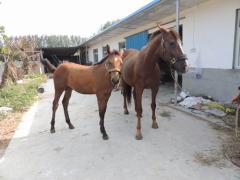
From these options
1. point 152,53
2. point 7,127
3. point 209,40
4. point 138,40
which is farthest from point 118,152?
point 138,40

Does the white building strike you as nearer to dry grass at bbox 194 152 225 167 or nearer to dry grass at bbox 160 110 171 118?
dry grass at bbox 160 110 171 118

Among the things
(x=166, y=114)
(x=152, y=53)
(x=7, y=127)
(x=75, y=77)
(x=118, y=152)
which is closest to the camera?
(x=118, y=152)

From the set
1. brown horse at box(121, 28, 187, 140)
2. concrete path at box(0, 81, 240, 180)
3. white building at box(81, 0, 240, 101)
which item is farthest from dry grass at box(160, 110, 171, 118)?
white building at box(81, 0, 240, 101)

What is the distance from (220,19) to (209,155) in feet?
11.6

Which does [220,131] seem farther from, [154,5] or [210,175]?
[154,5]

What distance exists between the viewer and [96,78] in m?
3.24

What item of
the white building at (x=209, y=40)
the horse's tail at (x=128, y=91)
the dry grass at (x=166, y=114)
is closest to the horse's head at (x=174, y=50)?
the horse's tail at (x=128, y=91)

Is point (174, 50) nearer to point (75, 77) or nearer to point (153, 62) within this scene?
point (153, 62)

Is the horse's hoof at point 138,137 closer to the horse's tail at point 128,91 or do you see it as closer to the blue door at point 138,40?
the horse's tail at point 128,91

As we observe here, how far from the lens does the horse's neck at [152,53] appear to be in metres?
3.06

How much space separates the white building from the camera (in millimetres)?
4527

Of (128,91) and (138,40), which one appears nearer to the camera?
(128,91)

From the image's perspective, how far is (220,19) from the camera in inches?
189

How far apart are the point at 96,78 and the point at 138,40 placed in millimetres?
5813
